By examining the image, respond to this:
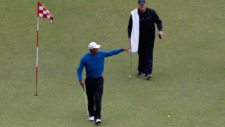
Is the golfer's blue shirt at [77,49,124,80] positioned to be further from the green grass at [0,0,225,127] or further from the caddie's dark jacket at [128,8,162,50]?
the caddie's dark jacket at [128,8,162,50]

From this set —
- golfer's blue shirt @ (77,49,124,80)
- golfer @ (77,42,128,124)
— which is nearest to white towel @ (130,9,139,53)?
golfer @ (77,42,128,124)

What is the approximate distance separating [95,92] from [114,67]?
14.1 feet

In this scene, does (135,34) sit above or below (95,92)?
above

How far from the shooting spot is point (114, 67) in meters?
19.2

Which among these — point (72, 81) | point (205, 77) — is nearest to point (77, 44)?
point (72, 81)

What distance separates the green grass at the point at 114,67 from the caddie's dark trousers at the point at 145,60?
35 centimetres

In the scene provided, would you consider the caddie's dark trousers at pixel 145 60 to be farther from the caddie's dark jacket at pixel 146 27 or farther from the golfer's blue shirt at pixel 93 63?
the golfer's blue shirt at pixel 93 63

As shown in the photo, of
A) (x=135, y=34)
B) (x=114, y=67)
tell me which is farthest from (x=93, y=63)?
(x=114, y=67)

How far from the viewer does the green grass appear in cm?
1559

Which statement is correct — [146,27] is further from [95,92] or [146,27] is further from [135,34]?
[95,92]

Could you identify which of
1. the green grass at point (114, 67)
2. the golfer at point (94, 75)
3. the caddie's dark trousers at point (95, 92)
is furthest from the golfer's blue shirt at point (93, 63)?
the green grass at point (114, 67)

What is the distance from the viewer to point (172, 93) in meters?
17.1

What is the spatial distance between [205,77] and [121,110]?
335 centimetres

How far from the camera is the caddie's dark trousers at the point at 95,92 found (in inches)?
587
